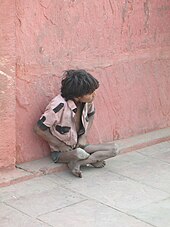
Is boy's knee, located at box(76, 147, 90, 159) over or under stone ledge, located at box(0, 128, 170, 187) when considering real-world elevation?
over

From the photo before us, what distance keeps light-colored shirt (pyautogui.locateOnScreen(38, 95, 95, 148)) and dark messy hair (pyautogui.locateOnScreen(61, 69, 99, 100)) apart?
0.08m

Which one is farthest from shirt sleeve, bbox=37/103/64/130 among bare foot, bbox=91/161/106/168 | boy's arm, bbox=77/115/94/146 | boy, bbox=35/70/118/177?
bare foot, bbox=91/161/106/168

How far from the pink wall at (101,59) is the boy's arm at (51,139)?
0.10 metres

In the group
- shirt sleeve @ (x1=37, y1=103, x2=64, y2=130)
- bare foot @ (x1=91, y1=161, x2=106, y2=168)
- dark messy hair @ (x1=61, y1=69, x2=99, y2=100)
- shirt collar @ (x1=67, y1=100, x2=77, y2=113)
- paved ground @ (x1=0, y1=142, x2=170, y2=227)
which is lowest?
paved ground @ (x1=0, y1=142, x2=170, y2=227)

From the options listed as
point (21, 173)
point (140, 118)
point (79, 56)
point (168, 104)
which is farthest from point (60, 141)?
point (168, 104)

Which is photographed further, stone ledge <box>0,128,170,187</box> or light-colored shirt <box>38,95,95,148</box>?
light-colored shirt <box>38,95,95,148</box>

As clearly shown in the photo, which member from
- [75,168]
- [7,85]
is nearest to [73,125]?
[75,168]

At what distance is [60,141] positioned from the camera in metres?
5.27

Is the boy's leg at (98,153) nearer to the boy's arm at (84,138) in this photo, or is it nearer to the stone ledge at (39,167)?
the boy's arm at (84,138)

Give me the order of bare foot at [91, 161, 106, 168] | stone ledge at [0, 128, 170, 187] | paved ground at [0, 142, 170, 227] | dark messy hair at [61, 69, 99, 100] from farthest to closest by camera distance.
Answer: bare foot at [91, 161, 106, 168], dark messy hair at [61, 69, 99, 100], stone ledge at [0, 128, 170, 187], paved ground at [0, 142, 170, 227]

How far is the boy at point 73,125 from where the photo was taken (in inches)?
202

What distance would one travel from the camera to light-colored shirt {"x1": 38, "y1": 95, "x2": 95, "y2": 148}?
514 cm

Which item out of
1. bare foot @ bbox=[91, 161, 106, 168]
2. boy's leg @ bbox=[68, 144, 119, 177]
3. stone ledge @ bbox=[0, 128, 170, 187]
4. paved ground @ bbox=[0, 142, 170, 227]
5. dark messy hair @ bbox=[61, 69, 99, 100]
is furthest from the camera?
bare foot @ bbox=[91, 161, 106, 168]

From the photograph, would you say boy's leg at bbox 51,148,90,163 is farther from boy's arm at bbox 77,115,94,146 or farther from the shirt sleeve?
the shirt sleeve
